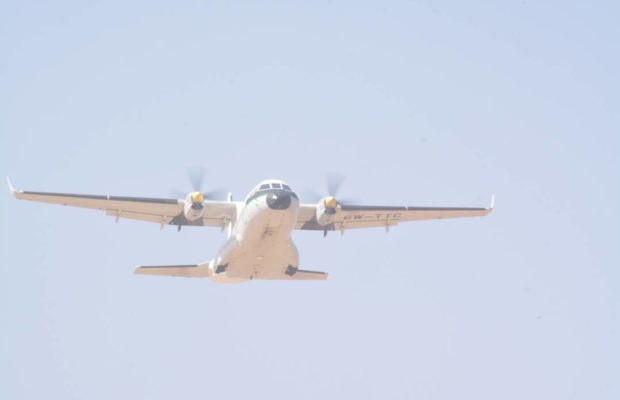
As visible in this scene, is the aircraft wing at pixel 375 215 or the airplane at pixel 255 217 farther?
the aircraft wing at pixel 375 215

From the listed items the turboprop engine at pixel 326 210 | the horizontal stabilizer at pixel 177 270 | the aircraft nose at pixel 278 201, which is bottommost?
the horizontal stabilizer at pixel 177 270

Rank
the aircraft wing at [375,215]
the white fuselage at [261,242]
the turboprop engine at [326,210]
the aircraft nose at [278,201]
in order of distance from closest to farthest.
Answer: the aircraft nose at [278,201], the white fuselage at [261,242], the turboprop engine at [326,210], the aircraft wing at [375,215]

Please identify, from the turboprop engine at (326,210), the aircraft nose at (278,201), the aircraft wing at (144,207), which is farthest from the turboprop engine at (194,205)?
the turboprop engine at (326,210)

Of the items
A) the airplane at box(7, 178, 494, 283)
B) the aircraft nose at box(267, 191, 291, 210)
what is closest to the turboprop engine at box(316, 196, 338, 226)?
the airplane at box(7, 178, 494, 283)

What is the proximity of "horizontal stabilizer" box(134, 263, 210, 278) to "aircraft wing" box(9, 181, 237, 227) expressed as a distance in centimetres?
176

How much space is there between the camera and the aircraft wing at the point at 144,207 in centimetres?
3459

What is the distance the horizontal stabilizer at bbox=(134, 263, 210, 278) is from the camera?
3591cm

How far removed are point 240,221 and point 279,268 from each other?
2.32m

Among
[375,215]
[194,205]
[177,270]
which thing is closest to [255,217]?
[194,205]

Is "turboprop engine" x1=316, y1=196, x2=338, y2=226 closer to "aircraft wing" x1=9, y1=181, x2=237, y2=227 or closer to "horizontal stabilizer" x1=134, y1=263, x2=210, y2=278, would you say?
"aircraft wing" x1=9, y1=181, x2=237, y2=227

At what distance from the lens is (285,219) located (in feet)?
106

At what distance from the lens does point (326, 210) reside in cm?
3591

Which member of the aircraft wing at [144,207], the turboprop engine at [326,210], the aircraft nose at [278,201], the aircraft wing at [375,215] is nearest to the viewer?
the aircraft nose at [278,201]

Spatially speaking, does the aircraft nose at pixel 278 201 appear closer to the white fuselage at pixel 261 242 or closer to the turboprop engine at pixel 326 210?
the white fuselage at pixel 261 242
